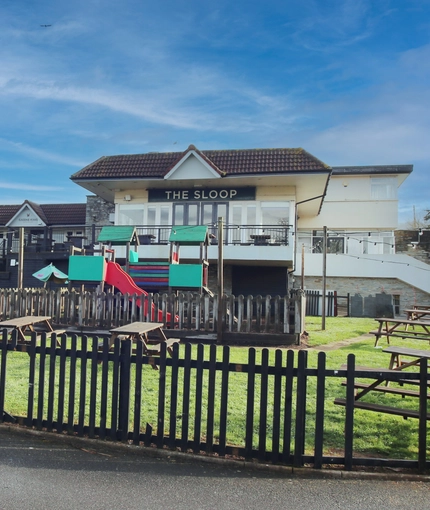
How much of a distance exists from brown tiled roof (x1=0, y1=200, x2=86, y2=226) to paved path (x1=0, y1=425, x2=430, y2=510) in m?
Answer: 32.2

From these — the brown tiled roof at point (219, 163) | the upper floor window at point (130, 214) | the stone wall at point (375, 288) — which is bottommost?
the stone wall at point (375, 288)

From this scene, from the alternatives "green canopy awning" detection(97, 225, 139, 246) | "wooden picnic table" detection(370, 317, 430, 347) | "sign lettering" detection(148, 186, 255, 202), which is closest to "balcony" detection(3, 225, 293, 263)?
"sign lettering" detection(148, 186, 255, 202)

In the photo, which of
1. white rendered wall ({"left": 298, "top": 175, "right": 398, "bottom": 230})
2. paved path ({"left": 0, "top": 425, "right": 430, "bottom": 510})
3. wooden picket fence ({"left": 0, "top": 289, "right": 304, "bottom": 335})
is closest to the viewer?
paved path ({"left": 0, "top": 425, "right": 430, "bottom": 510})

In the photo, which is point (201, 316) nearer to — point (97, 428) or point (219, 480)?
point (97, 428)

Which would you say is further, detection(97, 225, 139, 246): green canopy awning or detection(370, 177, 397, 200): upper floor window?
detection(370, 177, 397, 200): upper floor window

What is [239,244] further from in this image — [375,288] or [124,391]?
[124,391]

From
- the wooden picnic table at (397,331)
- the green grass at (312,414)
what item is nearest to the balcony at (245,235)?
the wooden picnic table at (397,331)

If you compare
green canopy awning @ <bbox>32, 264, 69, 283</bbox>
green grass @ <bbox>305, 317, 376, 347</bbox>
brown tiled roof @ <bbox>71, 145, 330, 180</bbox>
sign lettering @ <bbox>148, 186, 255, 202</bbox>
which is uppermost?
brown tiled roof @ <bbox>71, 145, 330, 180</bbox>

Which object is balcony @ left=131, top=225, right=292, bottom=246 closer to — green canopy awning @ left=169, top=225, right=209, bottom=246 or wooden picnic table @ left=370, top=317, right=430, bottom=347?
green canopy awning @ left=169, top=225, right=209, bottom=246

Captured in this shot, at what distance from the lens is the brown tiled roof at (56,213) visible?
Answer: 116ft

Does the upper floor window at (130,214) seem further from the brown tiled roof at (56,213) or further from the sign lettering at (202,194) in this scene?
the brown tiled roof at (56,213)

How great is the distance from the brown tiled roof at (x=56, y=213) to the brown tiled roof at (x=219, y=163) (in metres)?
13.6

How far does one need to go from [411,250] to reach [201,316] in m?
21.4

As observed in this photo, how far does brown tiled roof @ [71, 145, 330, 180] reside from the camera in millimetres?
20094
